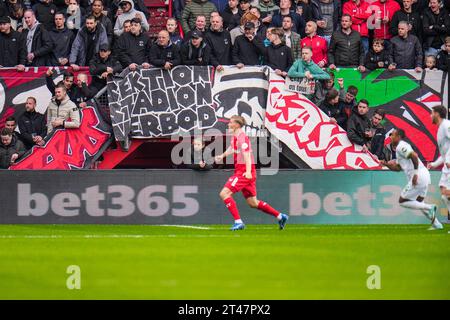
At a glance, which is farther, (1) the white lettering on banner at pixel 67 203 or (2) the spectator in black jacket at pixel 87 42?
(2) the spectator in black jacket at pixel 87 42

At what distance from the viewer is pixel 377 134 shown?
26.6 metres

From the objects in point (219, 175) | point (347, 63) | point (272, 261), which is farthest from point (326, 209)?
point (272, 261)

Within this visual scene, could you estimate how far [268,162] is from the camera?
26859 millimetres

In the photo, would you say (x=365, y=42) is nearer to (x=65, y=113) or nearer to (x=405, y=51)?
(x=405, y=51)

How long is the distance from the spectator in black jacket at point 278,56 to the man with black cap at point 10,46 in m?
5.68

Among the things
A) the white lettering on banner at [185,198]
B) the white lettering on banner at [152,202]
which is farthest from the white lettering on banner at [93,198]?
the white lettering on banner at [185,198]

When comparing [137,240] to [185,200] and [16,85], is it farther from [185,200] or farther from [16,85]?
[16,85]

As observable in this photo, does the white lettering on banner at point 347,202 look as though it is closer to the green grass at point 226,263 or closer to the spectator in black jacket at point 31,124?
the green grass at point 226,263

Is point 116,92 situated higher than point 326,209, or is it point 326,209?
point 116,92

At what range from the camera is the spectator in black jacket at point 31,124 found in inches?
1038

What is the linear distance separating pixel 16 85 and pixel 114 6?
3.30 m

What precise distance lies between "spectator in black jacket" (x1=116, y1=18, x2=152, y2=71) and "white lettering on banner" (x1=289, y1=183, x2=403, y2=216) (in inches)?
194

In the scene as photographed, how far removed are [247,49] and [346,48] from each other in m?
2.35

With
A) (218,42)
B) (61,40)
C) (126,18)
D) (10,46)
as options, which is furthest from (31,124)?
(218,42)
